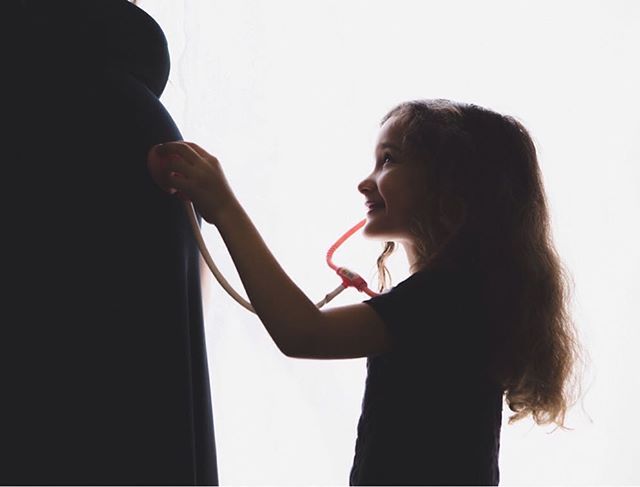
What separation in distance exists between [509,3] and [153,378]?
3.12ft

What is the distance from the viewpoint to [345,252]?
3.51 ft

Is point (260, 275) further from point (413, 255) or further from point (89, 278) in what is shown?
point (413, 255)

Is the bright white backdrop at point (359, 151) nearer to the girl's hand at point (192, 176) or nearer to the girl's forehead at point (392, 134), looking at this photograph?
the girl's forehead at point (392, 134)

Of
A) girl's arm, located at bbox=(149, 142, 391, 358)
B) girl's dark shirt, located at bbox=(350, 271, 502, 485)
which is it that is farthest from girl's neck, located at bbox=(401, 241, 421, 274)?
girl's arm, located at bbox=(149, 142, 391, 358)

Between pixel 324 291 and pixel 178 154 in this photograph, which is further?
pixel 324 291

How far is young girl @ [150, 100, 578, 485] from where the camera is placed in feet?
1.97

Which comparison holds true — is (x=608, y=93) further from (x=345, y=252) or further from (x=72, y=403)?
(x=72, y=403)

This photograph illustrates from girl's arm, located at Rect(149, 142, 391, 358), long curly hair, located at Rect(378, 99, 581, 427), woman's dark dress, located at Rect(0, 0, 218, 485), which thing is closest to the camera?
woman's dark dress, located at Rect(0, 0, 218, 485)

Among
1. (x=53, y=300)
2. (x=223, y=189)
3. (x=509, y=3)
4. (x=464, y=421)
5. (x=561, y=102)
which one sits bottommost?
(x=464, y=421)

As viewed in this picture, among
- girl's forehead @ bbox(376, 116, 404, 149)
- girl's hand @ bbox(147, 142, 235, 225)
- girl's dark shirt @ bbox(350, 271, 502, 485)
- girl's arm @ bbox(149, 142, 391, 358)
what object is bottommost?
girl's dark shirt @ bbox(350, 271, 502, 485)

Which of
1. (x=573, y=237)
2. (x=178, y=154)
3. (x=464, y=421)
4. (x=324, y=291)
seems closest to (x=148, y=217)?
(x=178, y=154)

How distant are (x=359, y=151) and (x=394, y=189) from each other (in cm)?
32

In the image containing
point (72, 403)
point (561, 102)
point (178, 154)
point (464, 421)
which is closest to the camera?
point (72, 403)

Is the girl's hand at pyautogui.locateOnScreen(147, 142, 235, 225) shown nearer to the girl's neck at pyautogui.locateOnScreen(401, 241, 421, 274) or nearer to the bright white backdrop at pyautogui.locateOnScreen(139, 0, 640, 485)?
the girl's neck at pyautogui.locateOnScreen(401, 241, 421, 274)
